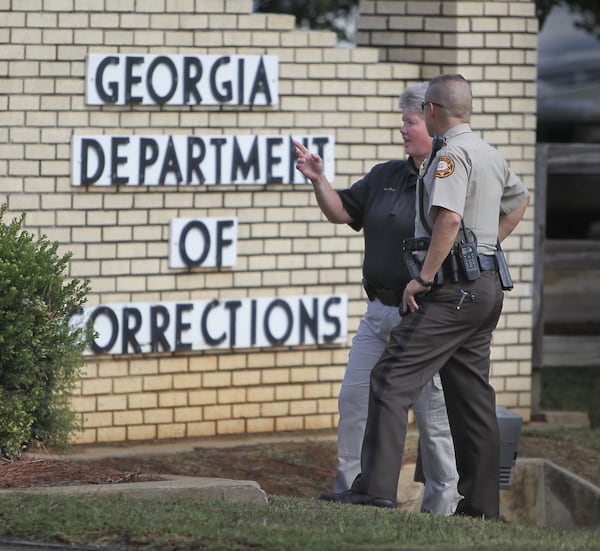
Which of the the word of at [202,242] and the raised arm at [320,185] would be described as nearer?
the raised arm at [320,185]

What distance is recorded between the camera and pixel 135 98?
7.00 m

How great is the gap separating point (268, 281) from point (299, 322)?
31 cm

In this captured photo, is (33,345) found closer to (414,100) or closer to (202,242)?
(414,100)

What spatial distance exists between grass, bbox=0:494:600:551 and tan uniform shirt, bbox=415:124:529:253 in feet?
3.82

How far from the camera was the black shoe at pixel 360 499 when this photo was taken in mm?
4898

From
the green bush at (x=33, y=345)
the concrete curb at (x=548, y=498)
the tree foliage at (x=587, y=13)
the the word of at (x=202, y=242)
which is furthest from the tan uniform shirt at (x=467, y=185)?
the tree foliage at (x=587, y=13)

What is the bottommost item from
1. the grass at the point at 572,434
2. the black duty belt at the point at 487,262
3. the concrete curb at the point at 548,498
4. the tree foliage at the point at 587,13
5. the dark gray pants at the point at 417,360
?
the concrete curb at the point at 548,498

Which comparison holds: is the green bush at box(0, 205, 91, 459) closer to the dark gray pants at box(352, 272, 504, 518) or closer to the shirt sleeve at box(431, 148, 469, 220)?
the dark gray pants at box(352, 272, 504, 518)

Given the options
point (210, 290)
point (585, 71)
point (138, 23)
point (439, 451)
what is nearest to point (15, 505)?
→ point (439, 451)

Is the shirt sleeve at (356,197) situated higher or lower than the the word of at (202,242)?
higher

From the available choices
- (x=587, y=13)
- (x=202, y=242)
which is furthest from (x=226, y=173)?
(x=587, y=13)

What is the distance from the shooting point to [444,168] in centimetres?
487

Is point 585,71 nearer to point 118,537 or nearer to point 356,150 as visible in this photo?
point 356,150

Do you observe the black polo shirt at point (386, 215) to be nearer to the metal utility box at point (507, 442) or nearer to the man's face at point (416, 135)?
the man's face at point (416, 135)
